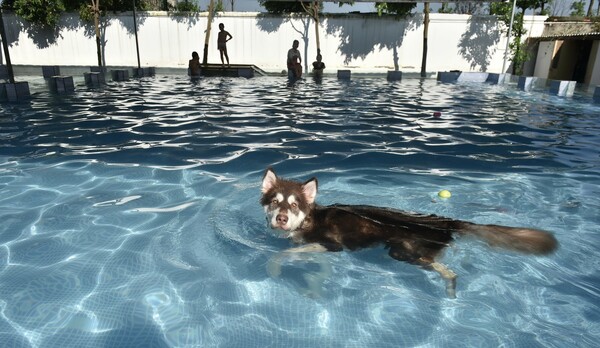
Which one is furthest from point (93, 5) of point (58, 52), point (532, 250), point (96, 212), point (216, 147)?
point (532, 250)

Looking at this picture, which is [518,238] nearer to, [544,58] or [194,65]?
[194,65]

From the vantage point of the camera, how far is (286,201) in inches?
169

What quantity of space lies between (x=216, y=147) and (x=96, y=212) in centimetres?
387

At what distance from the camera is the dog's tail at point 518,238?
3980 millimetres

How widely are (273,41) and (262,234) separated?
2794 centimetres

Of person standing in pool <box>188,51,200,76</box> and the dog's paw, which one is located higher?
person standing in pool <box>188,51,200,76</box>

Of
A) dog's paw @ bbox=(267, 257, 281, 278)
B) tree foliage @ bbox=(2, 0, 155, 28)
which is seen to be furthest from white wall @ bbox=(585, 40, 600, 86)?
tree foliage @ bbox=(2, 0, 155, 28)

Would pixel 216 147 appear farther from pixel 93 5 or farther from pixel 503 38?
pixel 503 38

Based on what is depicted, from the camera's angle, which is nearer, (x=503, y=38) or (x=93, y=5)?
(x=93, y=5)

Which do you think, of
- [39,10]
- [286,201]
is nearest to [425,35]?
[286,201]

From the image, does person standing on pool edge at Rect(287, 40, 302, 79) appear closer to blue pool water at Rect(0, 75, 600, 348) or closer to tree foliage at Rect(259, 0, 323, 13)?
tree foliage at Rect(259, 0, 323, 13)

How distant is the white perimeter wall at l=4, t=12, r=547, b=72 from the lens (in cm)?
2981

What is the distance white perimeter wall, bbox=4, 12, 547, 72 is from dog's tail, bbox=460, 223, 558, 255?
88.7ft

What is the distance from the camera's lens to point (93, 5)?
27297mm
